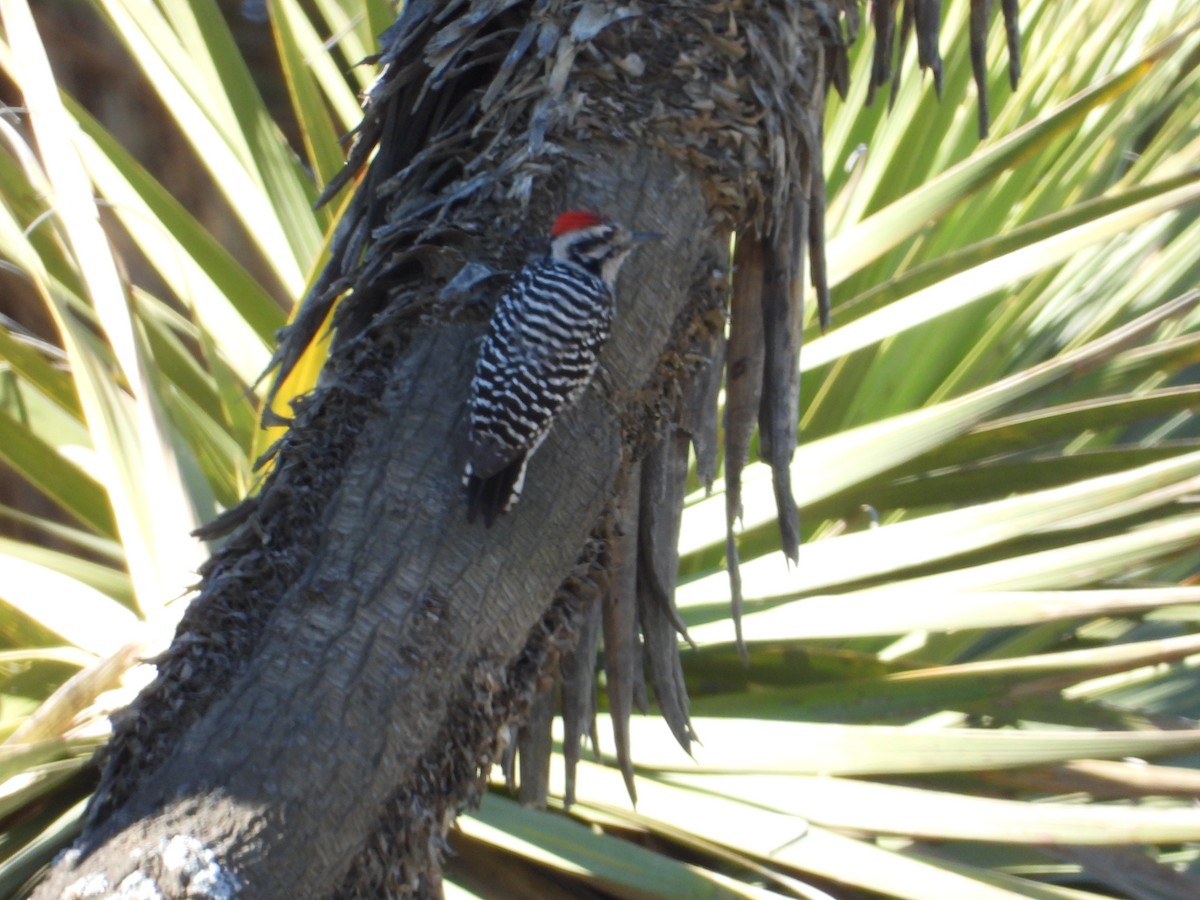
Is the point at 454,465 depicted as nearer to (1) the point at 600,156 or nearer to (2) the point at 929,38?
(1) the point at 600,156

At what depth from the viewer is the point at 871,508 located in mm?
2777

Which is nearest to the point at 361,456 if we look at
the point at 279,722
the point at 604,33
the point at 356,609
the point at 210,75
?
the point at 356,609

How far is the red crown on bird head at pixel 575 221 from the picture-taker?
65.1 inches

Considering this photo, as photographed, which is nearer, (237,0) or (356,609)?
(356,609)

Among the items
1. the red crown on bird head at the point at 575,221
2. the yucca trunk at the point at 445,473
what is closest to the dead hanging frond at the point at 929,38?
the yucca trunk at the point at 445,473

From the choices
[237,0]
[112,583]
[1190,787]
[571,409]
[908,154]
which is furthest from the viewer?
[237,0]

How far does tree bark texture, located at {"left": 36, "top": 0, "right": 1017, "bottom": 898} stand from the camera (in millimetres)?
1339

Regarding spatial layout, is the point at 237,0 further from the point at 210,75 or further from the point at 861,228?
the point at 861,228

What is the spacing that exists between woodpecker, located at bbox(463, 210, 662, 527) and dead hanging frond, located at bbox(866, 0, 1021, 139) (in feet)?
1.98

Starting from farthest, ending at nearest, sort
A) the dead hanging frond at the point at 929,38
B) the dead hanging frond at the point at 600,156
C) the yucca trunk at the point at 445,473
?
1. the dead hanging frond at the point at 929,38
2. the dead hanging frond at the point at 600,156
3. the yucca trunk at the point at 445,473

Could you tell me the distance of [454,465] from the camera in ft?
4.94

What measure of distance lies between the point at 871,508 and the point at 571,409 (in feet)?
4.26

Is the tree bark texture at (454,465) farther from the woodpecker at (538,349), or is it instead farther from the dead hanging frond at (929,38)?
the dead hanging frond at (929,38)

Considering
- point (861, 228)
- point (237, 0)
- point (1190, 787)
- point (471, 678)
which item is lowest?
point (471, 678)
